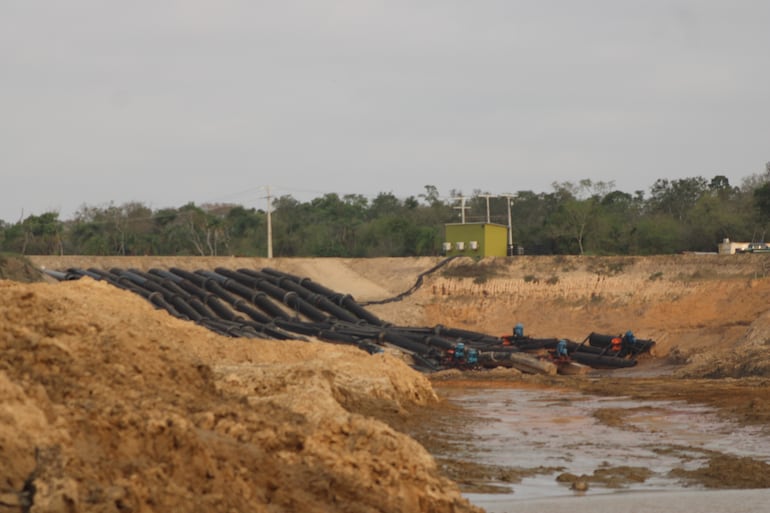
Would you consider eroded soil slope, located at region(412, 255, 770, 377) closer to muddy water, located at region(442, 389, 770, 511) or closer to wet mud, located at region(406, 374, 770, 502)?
wet mud, located at region(406, 374, 770, 502)

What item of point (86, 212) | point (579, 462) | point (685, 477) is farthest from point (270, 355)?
point (86, 212)

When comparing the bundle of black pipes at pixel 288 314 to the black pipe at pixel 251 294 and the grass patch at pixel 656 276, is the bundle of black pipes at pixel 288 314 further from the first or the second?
the grass patch at pixel 656 276

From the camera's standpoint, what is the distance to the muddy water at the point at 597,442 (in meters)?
11.8

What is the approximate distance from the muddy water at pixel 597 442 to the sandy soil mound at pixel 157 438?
68.8 inches

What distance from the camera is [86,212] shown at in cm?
8081

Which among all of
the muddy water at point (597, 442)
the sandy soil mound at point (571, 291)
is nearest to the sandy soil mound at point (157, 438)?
the muddy water at point (597, 442)

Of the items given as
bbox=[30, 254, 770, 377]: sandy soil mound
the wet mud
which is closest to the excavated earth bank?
the wet mud

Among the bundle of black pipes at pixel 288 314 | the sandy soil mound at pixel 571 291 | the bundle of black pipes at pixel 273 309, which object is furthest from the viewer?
the sandy soil mound at pixel 571 291

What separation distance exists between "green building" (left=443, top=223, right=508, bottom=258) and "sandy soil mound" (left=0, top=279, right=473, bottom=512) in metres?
33.9

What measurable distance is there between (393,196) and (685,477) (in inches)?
2988

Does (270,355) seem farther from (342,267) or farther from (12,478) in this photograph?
(342,267)

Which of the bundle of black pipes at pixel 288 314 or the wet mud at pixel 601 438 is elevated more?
the bundle of black pipes at pixel 288 314

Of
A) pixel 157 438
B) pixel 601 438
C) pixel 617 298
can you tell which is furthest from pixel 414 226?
pixel 157 438

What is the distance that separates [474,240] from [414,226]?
1699 centimetres
